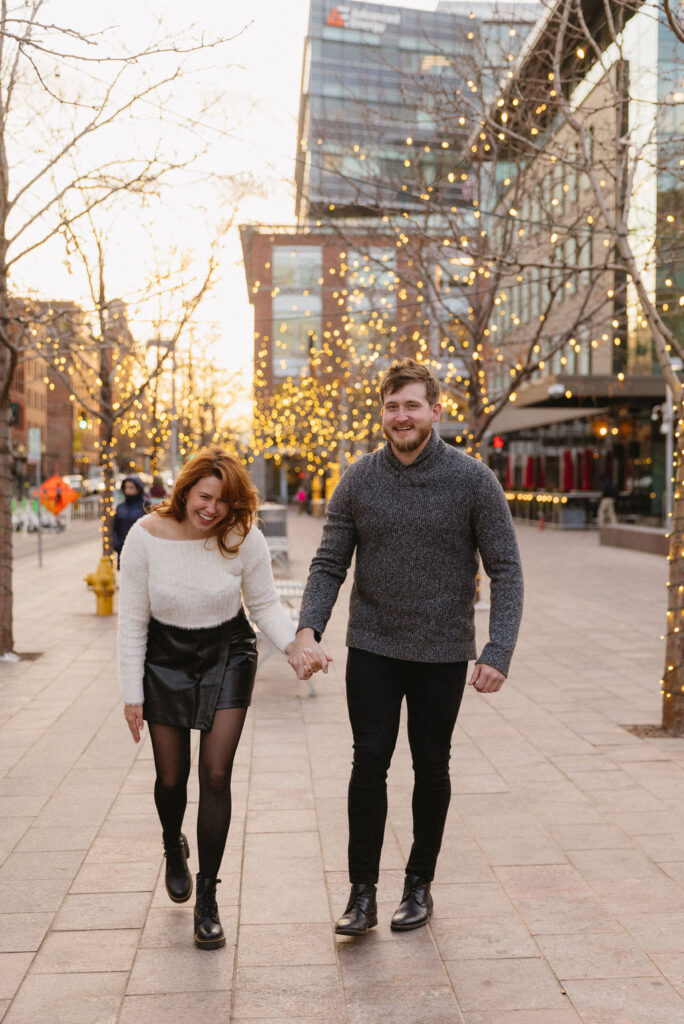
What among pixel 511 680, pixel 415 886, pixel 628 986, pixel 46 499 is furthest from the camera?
pixel 46 499

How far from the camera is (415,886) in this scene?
4234mm

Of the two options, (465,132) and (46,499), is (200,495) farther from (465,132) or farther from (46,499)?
(46,499)

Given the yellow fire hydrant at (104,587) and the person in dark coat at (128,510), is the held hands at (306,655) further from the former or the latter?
the person in dark coat at (128,510)

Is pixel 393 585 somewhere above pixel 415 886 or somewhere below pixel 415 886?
above

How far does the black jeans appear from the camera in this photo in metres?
4.08

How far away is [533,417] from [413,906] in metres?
44.0

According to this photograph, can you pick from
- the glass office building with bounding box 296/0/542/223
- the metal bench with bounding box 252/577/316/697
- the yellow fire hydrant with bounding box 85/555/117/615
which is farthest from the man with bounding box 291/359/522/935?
the yellow fire hydrant with bounding box 85/555/117/615

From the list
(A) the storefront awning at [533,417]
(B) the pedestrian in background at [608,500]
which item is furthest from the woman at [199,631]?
(A) the storefront awning at [533,417]

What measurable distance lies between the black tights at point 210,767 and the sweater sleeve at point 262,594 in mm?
314

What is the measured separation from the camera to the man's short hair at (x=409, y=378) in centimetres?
405

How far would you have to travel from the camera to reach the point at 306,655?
13.1ft

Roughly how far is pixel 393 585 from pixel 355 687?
40 cm

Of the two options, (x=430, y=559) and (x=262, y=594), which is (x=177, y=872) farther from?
(x=430, y=559)

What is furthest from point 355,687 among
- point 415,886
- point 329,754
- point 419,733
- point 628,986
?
point 329,754
